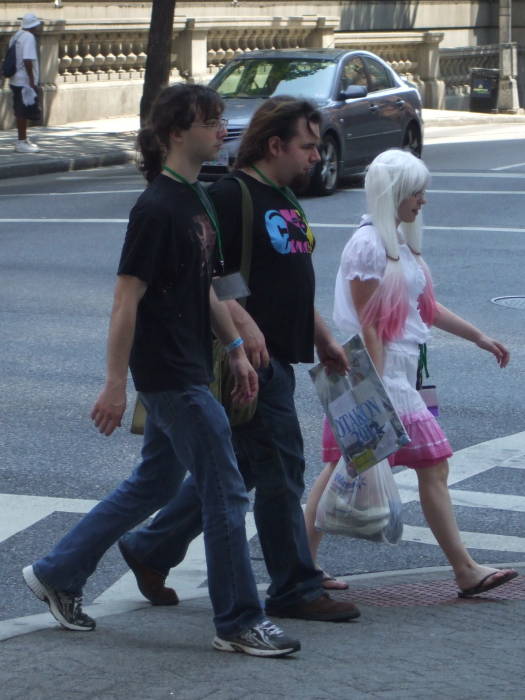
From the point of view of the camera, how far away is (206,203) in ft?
15.1

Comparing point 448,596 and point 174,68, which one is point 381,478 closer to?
point 448,596

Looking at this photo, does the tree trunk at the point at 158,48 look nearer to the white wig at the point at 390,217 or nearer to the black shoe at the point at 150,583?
the white wig at the point at 390,217

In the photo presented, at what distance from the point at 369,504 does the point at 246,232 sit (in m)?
1.11

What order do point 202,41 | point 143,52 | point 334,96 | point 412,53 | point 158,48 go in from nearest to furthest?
point 334,96 → point 158,48 → point 143,52 → point 202,41 → point 412,53

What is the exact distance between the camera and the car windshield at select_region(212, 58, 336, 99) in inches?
765

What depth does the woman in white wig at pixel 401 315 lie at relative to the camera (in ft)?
17.2

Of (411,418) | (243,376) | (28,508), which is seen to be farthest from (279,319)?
(28,508)

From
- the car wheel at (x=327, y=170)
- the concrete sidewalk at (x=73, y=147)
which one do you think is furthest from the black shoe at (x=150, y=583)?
the concrete sidewalk at (x=73, y=147)

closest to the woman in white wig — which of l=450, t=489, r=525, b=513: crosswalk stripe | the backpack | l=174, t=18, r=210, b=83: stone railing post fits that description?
l=450, t=489, r=525, b=513: crosswalk stripe

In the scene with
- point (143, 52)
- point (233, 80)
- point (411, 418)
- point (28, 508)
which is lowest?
point (28, 508)

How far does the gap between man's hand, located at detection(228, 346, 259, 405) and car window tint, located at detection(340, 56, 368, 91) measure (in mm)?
15439

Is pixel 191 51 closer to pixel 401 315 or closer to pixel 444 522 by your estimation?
pixel 401 315

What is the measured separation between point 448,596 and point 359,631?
0.65 meters

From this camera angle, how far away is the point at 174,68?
3152cm
